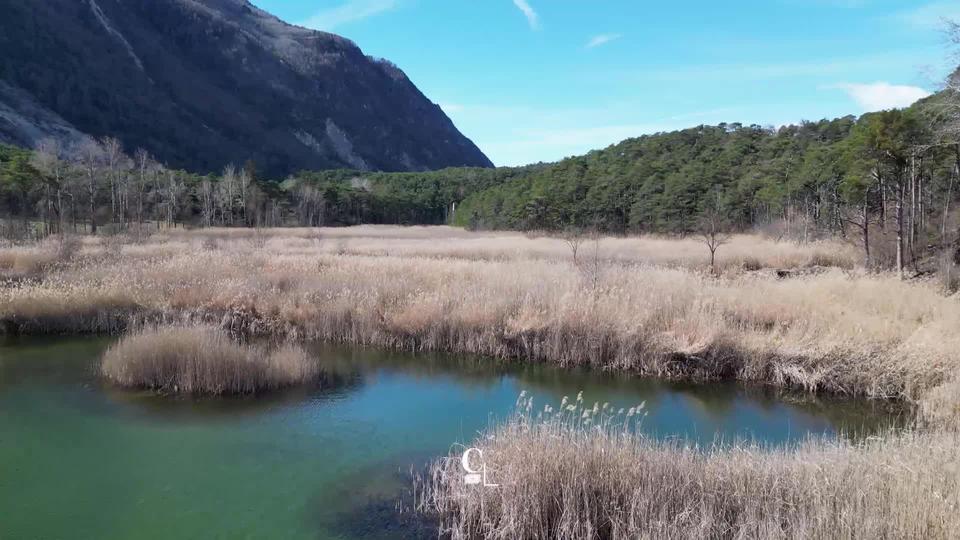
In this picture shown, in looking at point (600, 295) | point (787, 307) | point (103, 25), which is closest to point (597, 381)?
point (600, 295)

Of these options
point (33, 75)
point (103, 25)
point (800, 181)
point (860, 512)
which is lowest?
point (860, 512)

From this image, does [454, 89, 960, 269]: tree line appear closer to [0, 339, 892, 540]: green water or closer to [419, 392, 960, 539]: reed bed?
[0, 339, 892, 540]: green water

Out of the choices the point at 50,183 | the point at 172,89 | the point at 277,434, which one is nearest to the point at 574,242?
the point at 277,434

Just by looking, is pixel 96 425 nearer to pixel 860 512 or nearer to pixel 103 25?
pixel 860 512

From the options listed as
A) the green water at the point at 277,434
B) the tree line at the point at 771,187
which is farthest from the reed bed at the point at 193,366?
the tree line at the point at 771,187

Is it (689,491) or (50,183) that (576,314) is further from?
(50,183)
